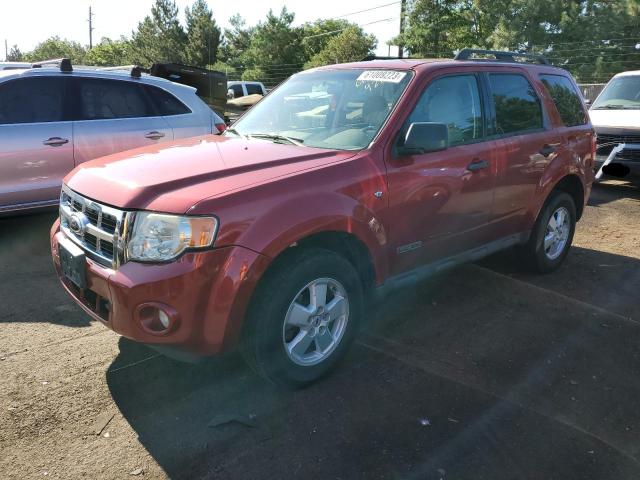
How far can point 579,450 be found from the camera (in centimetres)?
283

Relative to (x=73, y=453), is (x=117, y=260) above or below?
above

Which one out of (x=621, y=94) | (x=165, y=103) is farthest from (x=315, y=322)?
(x=621, y=94)

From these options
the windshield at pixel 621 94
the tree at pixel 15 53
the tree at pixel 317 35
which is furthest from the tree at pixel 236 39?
the windshield at pixel 621 94

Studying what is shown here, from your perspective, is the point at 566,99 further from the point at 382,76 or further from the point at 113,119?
the point at 113,119

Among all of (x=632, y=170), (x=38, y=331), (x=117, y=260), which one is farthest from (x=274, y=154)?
(x=632, y=170)

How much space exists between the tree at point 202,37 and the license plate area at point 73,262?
56561mm

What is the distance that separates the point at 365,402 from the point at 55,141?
14.1 ft

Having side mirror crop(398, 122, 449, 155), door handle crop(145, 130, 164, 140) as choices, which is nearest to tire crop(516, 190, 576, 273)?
side mirror crop(398, 122, 449, 155)

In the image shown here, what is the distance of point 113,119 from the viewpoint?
6.20 metres

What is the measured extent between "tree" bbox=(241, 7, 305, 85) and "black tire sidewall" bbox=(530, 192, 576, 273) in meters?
51.1

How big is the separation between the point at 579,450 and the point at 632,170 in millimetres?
7440

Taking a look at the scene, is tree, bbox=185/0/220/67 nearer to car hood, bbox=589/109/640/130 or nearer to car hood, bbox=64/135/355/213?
car hood, bbox=589/109/640/130

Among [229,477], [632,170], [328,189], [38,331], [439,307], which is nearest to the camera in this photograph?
[229,477]

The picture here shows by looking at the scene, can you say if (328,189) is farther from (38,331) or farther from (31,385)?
(38,331)
